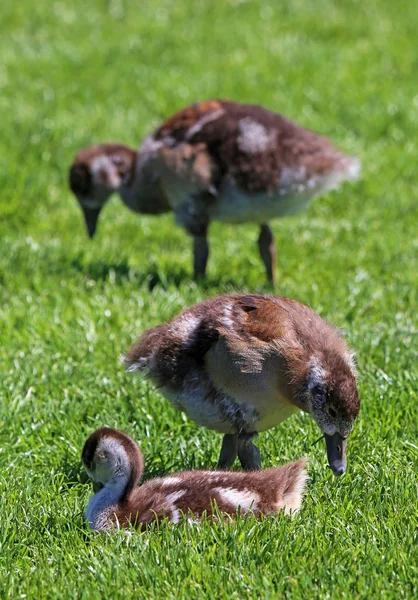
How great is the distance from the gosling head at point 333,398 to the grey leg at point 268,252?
358 centimetres

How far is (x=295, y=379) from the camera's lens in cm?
441

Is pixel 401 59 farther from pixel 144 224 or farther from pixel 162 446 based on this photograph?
pixel 162 446

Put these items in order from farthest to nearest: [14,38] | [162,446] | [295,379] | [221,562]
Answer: [14,38]
[162,446]
[295,379]
[221,562]

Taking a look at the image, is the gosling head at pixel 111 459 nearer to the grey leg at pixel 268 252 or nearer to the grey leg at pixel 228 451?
the grey leg at pixel 228 451

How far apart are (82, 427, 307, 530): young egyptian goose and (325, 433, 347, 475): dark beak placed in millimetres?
132

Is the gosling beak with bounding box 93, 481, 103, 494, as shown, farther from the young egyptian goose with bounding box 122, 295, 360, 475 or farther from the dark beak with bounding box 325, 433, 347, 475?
the dark beak with bounding box 325, 433, 347, 475

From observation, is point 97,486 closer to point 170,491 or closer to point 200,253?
point 170,491

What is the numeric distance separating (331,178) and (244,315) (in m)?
3.36

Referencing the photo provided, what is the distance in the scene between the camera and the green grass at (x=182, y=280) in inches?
154

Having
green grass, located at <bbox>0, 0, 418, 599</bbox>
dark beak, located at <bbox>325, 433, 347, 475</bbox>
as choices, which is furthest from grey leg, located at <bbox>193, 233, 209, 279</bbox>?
dark beak, located at <bbox>325, 433, 347, 475</bbox>

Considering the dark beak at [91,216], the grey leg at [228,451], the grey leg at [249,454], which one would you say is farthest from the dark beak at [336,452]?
the dark beak at [91,216]

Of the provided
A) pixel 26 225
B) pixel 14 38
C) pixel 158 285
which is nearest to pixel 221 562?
pixel 158 285

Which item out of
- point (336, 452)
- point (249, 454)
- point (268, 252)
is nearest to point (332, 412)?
→ point (336, 452)

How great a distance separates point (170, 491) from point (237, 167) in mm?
3725
